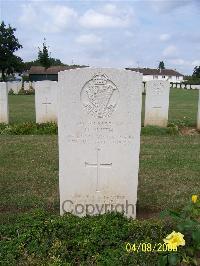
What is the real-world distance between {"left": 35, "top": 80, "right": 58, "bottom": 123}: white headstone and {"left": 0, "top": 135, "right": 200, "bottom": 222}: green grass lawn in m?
3.10

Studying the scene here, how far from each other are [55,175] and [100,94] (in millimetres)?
2731

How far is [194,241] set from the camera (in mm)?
3684

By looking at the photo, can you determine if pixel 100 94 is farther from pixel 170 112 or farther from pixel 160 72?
pixel 160 72

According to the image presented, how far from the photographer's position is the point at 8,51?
2147 inches

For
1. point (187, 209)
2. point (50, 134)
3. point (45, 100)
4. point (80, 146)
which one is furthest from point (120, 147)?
point (45, 100)

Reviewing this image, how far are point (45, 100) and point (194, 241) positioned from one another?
10.2m

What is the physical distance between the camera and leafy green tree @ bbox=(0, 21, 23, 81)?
175 ft

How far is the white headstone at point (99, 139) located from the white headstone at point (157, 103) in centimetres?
840

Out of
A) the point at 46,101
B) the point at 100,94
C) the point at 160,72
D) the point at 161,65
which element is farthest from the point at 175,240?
the point at 161,65

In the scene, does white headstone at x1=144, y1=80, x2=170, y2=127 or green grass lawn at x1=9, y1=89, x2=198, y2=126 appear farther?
green grass lawn at x1=9, y1=89, x2=198, y2=126
